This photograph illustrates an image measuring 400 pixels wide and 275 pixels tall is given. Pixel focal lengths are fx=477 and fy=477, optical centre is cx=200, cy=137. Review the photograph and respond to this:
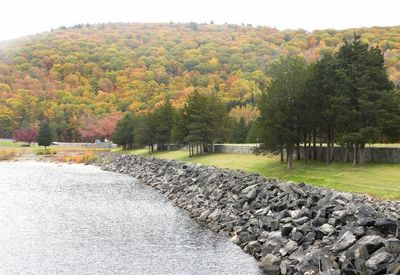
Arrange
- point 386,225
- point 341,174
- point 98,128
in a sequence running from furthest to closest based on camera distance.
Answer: point 98,128 < point 341,174 < point 386,225

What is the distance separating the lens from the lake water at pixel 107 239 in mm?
24062

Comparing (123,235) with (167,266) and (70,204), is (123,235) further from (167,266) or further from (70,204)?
(70,204)

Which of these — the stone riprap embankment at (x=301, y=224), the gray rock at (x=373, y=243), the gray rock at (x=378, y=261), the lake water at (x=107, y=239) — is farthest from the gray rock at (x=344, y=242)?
the lake water at (x=107, y=239)

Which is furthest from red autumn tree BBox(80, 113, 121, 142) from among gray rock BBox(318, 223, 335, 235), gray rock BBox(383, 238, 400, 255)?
gray rock BBox(383, 238, 400, 255)

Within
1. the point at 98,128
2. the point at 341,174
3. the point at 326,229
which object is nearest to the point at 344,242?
the point at 326,229

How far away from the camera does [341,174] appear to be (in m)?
40.1

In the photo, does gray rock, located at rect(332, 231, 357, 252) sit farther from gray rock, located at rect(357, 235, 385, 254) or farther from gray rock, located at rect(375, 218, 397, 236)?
gray rock, located at rect(375, 218, 397, 236)

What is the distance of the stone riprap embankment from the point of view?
62.6 ft

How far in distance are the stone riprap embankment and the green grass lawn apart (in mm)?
3323

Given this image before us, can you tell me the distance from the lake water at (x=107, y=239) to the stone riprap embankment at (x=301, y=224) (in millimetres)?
1368

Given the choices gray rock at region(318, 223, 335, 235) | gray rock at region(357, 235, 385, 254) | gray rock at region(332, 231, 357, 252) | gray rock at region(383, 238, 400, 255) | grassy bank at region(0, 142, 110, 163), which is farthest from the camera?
grassy bank at region(0, 142, 110, 163)

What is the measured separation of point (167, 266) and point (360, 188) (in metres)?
15.4

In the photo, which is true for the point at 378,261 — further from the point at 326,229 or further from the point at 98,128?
the point at 98,128

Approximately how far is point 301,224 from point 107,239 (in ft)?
40.9
